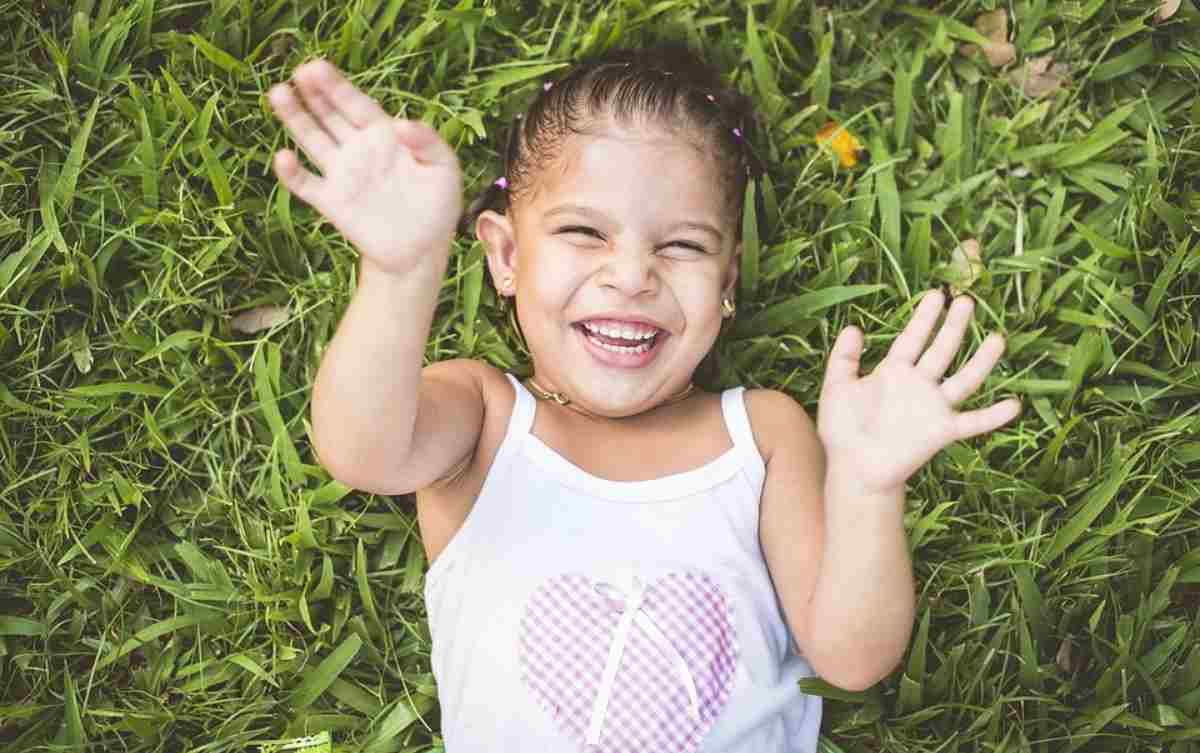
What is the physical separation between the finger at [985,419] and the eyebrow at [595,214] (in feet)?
2.42

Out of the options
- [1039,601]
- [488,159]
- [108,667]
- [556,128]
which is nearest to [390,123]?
[556,128]

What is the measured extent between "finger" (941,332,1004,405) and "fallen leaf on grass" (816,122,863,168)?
1.16m

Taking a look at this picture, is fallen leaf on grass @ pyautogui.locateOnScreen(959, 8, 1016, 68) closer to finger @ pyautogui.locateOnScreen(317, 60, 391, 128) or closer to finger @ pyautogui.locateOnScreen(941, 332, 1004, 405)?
finger @ pyautogui.locateOnScreen(941, 332, 1004, 405)

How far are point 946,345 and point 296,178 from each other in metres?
1.15

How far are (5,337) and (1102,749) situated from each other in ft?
9.28

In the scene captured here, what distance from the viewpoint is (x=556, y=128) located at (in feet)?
8.38

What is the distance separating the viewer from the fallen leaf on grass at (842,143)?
3037 mm

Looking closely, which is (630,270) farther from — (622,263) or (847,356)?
(847,356)

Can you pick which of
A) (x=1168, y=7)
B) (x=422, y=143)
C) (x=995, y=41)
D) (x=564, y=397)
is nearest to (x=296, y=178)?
(x=422, y=143)

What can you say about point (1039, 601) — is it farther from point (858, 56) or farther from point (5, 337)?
point (5, 337)

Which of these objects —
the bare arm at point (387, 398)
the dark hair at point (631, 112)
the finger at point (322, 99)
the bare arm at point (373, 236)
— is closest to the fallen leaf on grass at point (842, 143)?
the dark hair at point (631, 112)

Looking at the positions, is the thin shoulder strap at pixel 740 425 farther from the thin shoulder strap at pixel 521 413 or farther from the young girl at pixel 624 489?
the thin shoulder strap at pixel 521 413

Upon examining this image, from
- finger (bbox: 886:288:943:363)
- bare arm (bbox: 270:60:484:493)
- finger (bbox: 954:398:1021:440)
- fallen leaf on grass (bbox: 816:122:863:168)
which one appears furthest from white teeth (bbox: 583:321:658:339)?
fallen leaf on grass (bbox: 816:122:863:168)

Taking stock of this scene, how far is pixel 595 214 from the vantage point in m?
2.40
